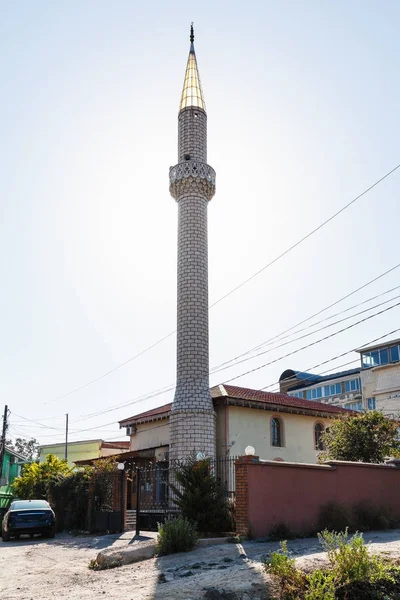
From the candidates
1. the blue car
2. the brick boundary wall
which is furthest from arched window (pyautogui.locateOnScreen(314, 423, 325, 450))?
the blue car

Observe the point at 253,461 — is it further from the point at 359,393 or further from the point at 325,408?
the point at 359,393

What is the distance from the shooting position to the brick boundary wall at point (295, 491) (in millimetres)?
13172

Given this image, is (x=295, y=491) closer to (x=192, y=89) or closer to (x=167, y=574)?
(x=167, y=574)

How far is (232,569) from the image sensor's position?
9375mm

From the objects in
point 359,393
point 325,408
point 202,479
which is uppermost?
point 359,393

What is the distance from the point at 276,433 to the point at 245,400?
308 cm

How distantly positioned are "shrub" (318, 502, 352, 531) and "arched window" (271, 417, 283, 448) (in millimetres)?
12138

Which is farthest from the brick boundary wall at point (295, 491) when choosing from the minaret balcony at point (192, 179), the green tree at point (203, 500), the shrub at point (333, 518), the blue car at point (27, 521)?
the minaret balcony at point (192, 179)

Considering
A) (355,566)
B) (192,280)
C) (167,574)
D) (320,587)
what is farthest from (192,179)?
(320,587)

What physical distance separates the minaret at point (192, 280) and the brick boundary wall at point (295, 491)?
26.3 ft

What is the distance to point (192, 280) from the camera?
25125 mm

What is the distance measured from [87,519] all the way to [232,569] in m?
11.6

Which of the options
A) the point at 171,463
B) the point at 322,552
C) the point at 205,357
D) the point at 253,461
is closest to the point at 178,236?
the point at 205,357

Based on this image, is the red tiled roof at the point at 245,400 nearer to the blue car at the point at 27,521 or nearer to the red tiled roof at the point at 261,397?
the red tiled roof at the point at 261,397
